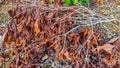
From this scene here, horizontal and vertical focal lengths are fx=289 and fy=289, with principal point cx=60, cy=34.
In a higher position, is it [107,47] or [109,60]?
[107,47]

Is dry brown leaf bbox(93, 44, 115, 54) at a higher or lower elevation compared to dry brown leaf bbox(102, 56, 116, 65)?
higher

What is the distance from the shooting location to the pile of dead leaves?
8.55ft

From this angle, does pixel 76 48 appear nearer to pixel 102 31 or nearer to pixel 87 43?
pixel 87 43

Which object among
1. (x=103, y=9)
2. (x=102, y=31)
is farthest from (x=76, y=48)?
(x=103, y=9)

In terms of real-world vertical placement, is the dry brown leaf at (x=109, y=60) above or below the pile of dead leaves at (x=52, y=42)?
below

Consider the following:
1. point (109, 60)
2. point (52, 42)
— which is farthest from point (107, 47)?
point (52, 42)

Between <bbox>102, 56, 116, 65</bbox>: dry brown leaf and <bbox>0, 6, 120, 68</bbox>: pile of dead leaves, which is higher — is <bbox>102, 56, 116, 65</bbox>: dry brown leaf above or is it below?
below

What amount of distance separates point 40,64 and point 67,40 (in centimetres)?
35

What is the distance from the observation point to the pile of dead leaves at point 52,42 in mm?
2605

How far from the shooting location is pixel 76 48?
2.67m

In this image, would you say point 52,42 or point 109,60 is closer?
point 109,60

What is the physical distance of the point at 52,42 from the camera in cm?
274

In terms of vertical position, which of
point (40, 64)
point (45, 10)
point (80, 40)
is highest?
point (45, 10)

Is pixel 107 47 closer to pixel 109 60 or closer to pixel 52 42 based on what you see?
pixel 109 60
